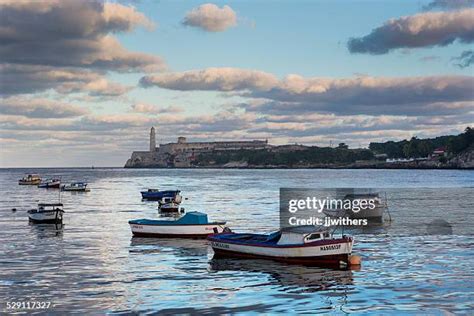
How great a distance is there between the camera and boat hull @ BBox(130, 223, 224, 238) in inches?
2303

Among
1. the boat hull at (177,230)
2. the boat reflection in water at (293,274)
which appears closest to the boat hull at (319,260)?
the boat reflection in water at (293,274)

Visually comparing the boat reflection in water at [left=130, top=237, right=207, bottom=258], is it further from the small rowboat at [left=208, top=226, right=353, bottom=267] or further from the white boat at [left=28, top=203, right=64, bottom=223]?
the white boat at [left=28, top=203, right=64, bottom=223]

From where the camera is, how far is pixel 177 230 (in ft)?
194

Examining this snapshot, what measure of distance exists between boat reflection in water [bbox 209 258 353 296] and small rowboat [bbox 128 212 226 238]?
12443 mm

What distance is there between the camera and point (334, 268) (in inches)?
1635

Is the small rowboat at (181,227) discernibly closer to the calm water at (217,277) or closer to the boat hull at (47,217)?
the calm water at (217,277)

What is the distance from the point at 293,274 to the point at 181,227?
2108 centimetres

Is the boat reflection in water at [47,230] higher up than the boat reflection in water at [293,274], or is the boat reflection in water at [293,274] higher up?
the boat reflection in water at [47,230]

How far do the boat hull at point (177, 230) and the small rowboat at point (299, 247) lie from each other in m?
11.5

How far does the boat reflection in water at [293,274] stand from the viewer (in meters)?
35.7

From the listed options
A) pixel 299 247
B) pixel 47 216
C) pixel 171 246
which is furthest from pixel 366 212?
pixel 47 216

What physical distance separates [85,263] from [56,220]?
3069 centimetres

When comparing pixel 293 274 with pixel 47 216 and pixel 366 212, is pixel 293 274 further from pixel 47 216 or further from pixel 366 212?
pixel 47 216

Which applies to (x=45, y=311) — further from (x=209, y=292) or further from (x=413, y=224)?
(x=413, y=224)
